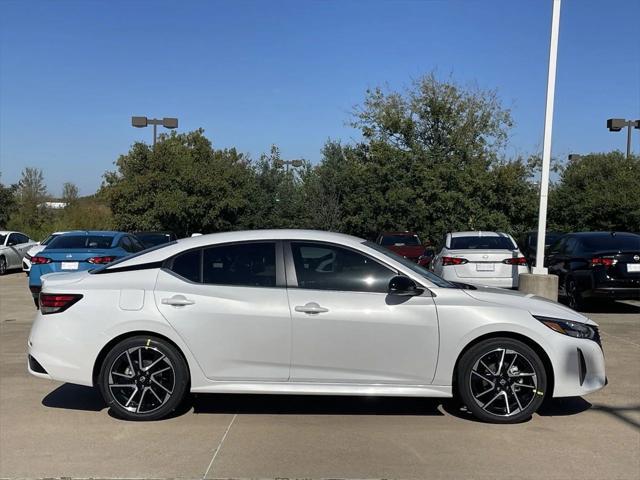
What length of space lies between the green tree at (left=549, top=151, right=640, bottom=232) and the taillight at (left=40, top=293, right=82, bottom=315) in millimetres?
24274

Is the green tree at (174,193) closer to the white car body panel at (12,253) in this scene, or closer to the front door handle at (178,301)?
the white car body panel at (12,253)

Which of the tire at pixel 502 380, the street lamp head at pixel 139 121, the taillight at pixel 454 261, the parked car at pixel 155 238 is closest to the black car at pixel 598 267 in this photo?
the taillight at pixel 454 261

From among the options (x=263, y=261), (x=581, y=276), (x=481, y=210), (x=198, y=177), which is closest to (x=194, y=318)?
(x=263, y=261)

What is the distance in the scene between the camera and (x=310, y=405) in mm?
5562

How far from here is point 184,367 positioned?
198 inches

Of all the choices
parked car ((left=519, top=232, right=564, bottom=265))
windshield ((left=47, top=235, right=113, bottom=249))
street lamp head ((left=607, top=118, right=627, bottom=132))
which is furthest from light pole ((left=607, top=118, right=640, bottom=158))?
windshield ((left=47, top=235, right=113, bottom=249))

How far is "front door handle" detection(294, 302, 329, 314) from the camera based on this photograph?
16.3 feet

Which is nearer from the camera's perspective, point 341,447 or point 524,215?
point 341,447

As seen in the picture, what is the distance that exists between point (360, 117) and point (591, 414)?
23789 millimetres

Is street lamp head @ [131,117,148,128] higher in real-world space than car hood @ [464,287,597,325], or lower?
higher

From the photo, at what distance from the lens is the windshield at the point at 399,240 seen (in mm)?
19663

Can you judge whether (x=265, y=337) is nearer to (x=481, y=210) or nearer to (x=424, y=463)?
(x=424, y=463)

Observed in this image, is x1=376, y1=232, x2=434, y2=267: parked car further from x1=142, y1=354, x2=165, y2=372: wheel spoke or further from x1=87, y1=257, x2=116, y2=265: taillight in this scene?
x1=142, y1=354, x2=165, y2=372: wheel spoke

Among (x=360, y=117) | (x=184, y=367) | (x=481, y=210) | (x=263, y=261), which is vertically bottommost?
(x=184, y=367)
